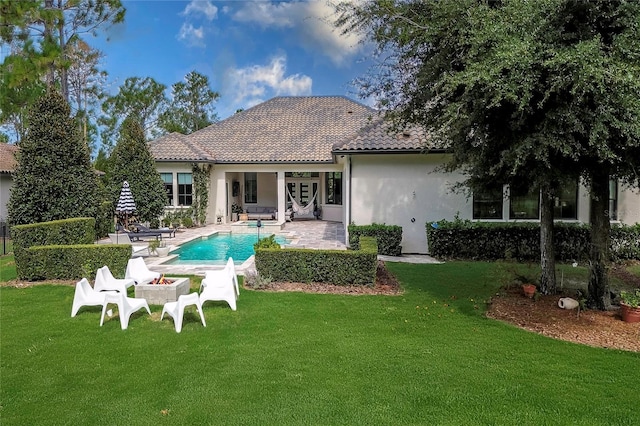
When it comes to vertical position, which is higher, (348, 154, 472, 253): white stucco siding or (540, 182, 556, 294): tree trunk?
(348, 154, 472, 253): white stucco siding

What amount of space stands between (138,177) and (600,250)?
1753 cm

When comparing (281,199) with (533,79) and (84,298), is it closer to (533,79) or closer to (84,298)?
(84,298)

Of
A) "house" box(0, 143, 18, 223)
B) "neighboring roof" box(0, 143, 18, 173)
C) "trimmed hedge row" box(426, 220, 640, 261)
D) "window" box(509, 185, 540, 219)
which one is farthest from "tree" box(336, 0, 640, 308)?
"house" box(0, 143, 18, 223)

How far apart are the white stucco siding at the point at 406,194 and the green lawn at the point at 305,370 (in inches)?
252

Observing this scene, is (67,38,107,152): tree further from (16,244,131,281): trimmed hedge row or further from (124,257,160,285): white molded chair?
(124,257,160,285): white molded chair

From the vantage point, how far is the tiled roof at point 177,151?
2020cm

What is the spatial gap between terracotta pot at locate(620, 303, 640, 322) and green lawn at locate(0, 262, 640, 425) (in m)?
1.51

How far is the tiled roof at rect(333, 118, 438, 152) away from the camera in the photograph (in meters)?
13.2

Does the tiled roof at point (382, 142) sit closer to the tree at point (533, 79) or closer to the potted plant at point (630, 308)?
the tree at point (533, 79)

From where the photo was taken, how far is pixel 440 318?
6961 mm

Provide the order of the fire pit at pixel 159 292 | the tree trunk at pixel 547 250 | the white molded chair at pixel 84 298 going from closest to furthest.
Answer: the white molded chair at pixel 84 298, the fire pit at pixel 159 292, the tree trunk at pixel 547 250

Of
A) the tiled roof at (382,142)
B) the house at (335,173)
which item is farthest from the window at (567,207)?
the tiled roof at (382,142)

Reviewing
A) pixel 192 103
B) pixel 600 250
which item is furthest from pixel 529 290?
pixel 192 103

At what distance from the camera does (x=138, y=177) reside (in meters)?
18.3
